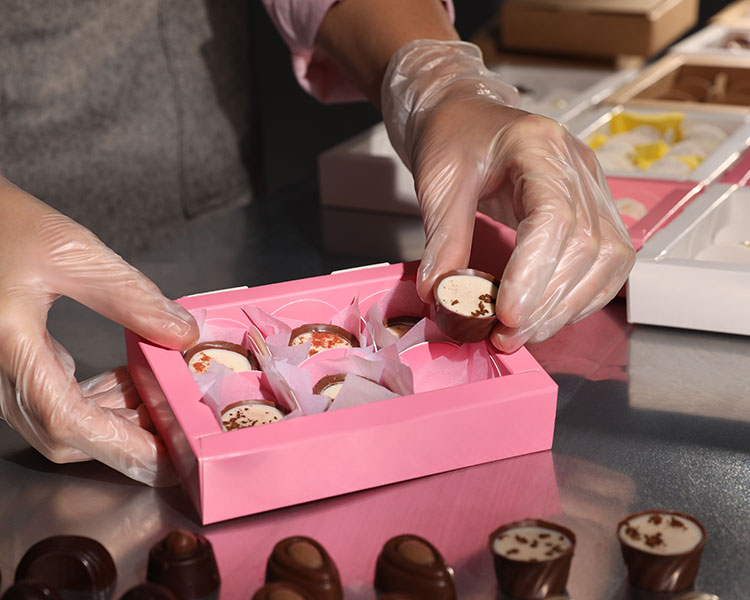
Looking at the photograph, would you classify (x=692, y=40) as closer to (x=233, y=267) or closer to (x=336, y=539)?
(x=233, y=267)

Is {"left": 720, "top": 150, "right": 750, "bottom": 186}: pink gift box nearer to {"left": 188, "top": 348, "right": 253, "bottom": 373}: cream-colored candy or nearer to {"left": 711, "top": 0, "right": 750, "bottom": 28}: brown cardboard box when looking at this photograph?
{"left": 188, "top": 348, "right": 253, "bottom": 373}: cream-colored candy

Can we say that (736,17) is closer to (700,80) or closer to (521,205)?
(700,80)

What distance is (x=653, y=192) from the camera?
1702 millimetres

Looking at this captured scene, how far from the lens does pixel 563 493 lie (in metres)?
0.99

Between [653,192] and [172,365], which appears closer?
[172,365]

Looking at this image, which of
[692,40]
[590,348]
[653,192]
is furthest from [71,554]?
[692,40]

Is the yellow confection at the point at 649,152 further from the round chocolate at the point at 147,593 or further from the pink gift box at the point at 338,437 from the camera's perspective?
the round chocolate at the point at 147,593

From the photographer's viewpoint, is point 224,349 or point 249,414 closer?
point 249,414

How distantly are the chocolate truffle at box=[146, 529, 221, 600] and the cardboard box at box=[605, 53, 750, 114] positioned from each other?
1.89 m

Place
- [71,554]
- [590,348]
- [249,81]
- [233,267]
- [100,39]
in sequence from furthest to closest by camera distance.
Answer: [249,81]
[100,39]
[233,267]
[590,348]
[71,554]

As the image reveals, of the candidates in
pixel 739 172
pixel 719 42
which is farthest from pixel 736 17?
pixel 739 172

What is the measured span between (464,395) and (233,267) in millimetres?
752

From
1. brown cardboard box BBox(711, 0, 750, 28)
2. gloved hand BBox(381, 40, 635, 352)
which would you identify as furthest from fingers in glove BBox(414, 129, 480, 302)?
brown cardboard box BBox(711, 0, 750, 28)

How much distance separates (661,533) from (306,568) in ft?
1.11
